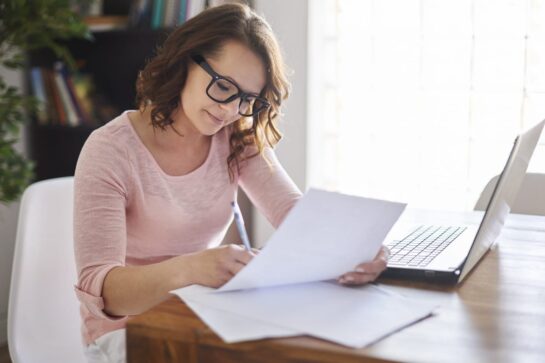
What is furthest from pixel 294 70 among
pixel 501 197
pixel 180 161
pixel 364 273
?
pixel 364 273

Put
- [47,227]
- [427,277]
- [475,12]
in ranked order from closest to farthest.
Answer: [427,277], [47,227], [475,12]

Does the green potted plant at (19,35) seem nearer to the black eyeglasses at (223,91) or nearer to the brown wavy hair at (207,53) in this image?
the brown wavy hair at (207,53)

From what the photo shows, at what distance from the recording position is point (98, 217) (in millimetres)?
1468

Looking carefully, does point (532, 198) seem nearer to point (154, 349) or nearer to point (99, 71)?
point (154, 349)

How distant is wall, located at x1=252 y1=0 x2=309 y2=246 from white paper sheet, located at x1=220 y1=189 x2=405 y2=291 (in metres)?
1.73

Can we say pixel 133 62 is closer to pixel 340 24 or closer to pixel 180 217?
pixel 340 24

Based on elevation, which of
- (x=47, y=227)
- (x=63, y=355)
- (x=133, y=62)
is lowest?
(x=63, y=355)

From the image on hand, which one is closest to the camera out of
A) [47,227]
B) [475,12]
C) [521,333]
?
[521,333]

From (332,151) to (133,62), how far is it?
0.82 m

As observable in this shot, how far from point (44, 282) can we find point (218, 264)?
0.68m

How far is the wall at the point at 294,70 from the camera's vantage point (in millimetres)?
2943

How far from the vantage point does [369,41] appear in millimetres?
2904

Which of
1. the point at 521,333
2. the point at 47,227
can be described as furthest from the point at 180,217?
the point at 521,333

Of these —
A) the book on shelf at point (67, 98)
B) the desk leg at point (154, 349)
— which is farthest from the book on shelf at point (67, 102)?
the desk leg at point (154, 349)
